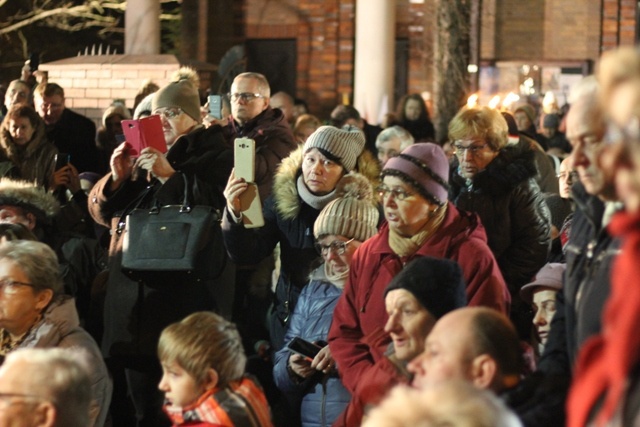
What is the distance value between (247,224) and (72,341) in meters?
1.11

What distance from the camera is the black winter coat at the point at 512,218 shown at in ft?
21.7

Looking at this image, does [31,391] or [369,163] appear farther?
[369,163]

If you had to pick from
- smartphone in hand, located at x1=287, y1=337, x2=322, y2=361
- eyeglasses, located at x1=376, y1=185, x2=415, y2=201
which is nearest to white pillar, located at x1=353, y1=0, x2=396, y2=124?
smartphone in hand, located at x1=287, y1=337, x2=322, y2=361

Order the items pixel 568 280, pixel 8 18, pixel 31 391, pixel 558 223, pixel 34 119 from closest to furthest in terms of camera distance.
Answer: pixel 568 280 < pixel 31 391 < pixel 558 223 < pixel 34 119 < pixel 8 18

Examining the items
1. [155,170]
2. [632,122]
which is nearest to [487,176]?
[155,170]

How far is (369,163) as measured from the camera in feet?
22.2

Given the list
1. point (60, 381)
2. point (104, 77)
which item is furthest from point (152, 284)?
point (104, 77)

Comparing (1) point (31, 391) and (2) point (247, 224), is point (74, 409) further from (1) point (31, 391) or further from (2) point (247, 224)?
(2) point (247, 224)

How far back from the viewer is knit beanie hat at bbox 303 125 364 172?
20.9 feet

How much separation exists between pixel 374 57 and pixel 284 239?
10.7m

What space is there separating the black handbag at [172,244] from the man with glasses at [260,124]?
2.41 ft

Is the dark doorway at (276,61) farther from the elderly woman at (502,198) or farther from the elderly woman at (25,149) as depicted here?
the elderly woman at (502,198)

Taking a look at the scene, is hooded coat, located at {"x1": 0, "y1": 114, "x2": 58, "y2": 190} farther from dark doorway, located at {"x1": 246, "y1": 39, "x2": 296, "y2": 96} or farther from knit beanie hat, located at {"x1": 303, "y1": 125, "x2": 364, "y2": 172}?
dark doorway, located at {"x1": 246, "y1": 39, "x2": 296, "y2": 96}

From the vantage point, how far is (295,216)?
6.39 meters
